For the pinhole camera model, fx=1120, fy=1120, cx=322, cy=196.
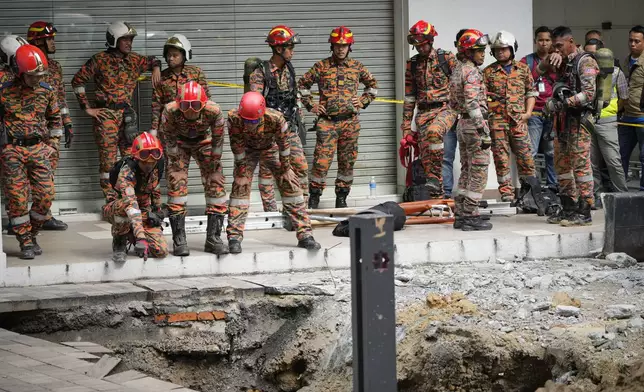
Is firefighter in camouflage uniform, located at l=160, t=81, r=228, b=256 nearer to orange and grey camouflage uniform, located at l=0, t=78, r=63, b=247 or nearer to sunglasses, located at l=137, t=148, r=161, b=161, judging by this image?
sunglasses, located at l=137, t=148, r=161, b=161

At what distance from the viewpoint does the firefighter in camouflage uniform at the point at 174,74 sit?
45.8 ft

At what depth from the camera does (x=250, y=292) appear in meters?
10.2

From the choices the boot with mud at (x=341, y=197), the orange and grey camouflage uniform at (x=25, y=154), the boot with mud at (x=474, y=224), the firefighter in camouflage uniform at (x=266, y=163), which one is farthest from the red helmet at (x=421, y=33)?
the orange and grey camouflage uniform at (x=25, y=154)

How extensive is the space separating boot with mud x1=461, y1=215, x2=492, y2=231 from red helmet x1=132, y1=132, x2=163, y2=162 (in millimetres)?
3812

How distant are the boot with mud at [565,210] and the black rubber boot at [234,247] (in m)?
4.00

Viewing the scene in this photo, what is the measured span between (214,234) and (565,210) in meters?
4.27

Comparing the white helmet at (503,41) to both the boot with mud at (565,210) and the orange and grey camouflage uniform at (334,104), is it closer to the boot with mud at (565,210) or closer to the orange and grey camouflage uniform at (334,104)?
the orange and grey camouflage uniform at (334,104)

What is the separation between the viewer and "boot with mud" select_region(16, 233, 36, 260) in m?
A: 11.2

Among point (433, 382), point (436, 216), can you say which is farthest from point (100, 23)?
point (433, 382)

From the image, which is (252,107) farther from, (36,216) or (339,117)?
(339,117)

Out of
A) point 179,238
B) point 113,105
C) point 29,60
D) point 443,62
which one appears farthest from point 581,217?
point 29,60

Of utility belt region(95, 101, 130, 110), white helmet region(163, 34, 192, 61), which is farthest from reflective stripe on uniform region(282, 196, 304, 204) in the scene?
utility belt region(95, 101, 130, 110)

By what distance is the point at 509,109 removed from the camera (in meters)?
14.1

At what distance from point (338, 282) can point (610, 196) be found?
3115mm
